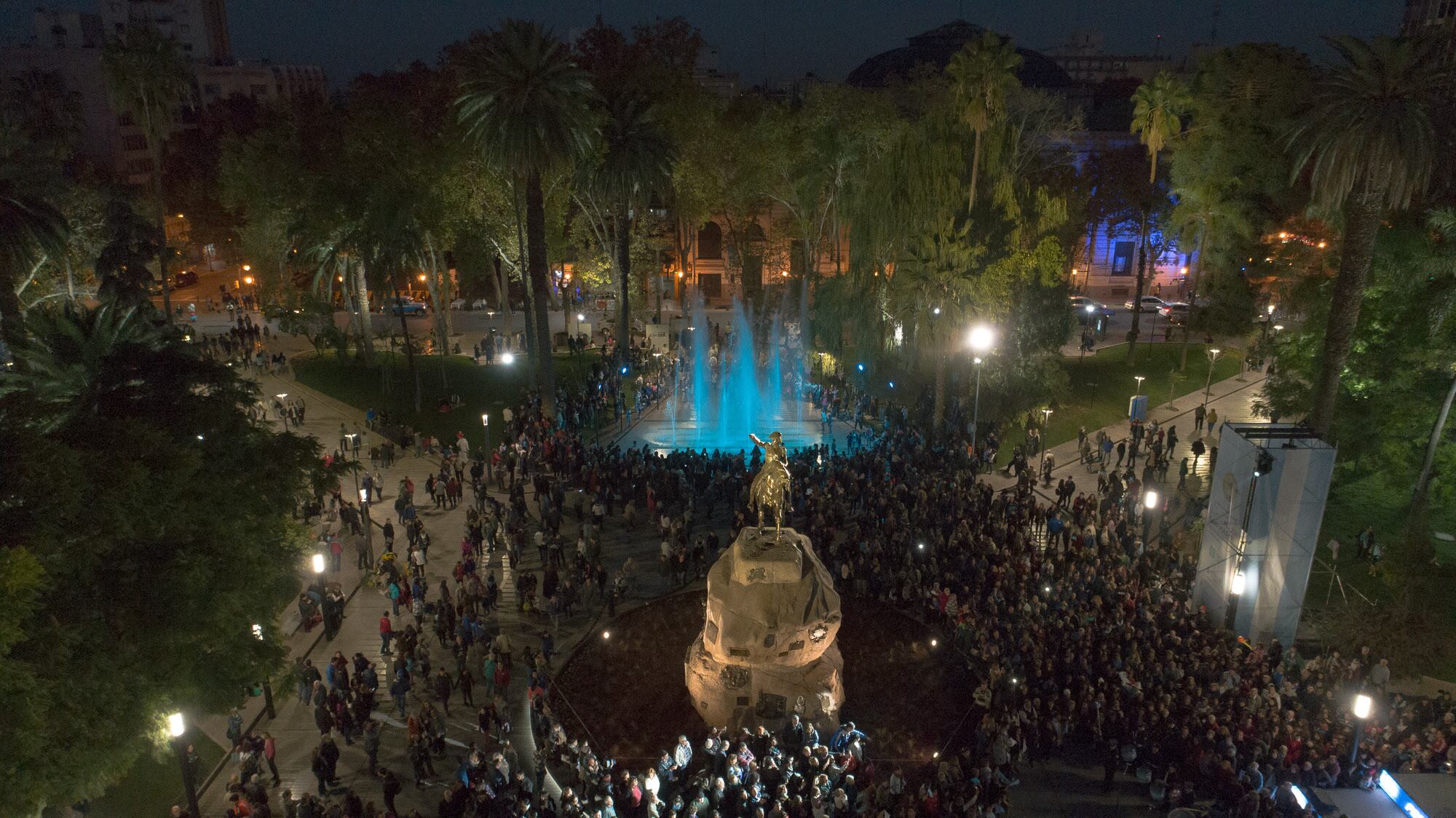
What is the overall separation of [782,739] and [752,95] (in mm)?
43019

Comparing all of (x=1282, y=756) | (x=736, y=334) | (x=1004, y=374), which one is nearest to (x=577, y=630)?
(x=1282, y=756)

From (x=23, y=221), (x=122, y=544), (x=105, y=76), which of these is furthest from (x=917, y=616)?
(x=105, y=76)

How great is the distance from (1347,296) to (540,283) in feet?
81.2

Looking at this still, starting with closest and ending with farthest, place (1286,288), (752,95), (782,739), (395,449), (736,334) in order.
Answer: (782,739) → (1286,288) → (395,449) → (736,334) → (752,95)

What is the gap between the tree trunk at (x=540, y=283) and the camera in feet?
105

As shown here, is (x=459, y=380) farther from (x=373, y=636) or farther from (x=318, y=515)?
(x=373, y=636)

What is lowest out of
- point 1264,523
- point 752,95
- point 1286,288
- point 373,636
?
point 373,636

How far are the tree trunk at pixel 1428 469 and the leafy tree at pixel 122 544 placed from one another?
25.1 meters

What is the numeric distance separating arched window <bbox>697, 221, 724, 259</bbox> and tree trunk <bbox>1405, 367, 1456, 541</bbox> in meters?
47.5

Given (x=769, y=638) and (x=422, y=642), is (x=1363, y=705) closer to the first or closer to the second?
(x=769, y=638)

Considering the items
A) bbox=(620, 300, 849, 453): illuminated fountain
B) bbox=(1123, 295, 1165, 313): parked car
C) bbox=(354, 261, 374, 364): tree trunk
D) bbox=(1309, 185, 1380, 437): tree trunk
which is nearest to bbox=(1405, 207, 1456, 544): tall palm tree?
bbox=(1309, 185, 1380, 437): tree trunk

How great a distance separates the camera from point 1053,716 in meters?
15.7

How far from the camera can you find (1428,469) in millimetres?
23125

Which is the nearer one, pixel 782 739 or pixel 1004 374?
pixel 782 739
